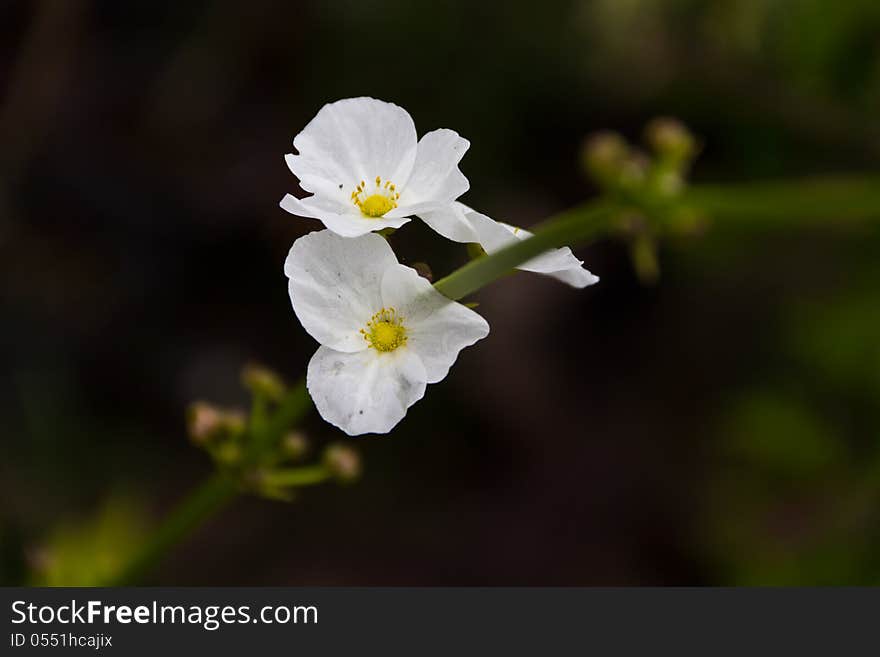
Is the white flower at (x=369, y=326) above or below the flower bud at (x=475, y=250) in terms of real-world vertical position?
below

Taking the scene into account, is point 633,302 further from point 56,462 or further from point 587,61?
point 56,462

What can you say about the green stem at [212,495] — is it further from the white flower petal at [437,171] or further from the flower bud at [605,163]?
the flower bud at [605,163]

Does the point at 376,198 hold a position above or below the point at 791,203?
above

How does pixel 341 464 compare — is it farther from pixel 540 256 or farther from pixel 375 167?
pixel 540 256

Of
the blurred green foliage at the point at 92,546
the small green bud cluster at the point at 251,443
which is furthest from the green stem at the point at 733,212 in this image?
the blurred green foliage at the point at 92,546

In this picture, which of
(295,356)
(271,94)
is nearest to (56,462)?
(295,356)

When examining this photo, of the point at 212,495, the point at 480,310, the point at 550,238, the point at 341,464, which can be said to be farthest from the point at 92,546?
the point at 550,238
